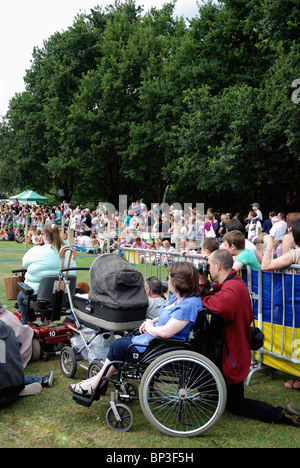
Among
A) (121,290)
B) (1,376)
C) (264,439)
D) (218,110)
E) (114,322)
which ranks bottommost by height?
(264,439)

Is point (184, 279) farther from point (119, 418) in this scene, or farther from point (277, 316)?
point (277, 316)

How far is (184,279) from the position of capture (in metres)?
3.74

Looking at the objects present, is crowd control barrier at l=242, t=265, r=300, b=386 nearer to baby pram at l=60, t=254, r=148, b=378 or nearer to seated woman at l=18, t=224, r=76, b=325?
baby pram at l=60, t=254, r=148, b=378

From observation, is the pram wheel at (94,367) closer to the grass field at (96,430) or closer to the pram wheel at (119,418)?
the grass field at (96,430)

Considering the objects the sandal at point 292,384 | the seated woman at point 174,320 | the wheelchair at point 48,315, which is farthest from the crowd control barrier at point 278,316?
the wheelchair at point 48,315

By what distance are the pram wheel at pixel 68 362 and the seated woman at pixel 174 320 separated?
1017 mm

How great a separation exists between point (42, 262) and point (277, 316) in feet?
10.00

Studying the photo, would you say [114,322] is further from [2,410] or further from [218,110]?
[218,110]

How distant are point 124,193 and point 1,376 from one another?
106 ft
